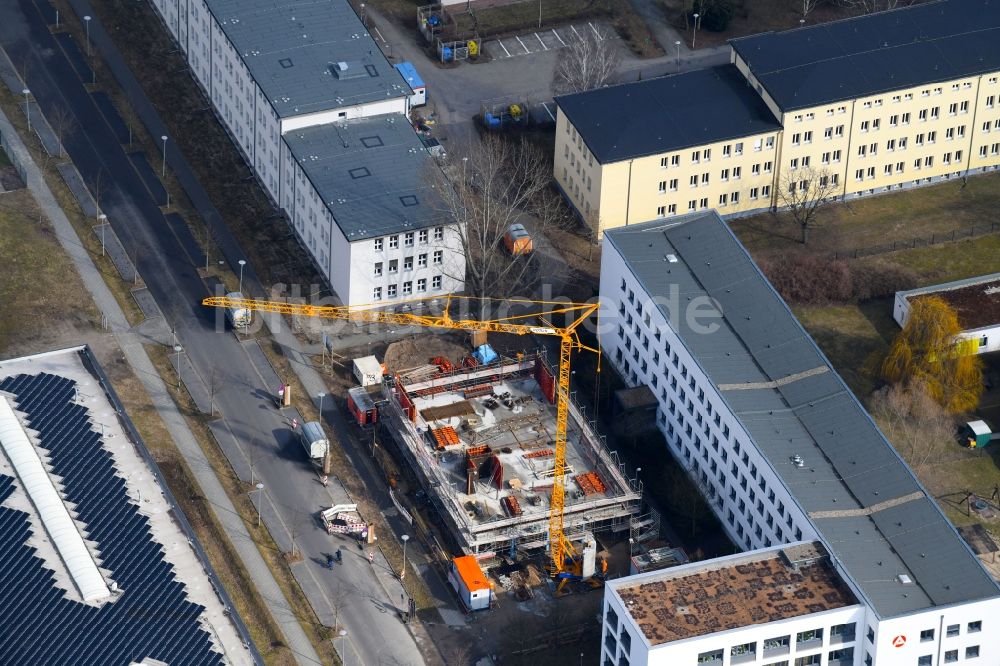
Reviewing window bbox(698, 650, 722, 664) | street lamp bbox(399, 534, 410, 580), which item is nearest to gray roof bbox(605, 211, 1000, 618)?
window bbox(698, 650, 722, 664)

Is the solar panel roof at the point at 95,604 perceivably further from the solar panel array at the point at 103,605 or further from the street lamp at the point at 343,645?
the street lamp at the point at 343,645

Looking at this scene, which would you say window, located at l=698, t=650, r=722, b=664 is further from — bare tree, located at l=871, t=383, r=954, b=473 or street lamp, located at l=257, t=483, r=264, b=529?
street lamp, located at l=257, t=483, r=264, b=529

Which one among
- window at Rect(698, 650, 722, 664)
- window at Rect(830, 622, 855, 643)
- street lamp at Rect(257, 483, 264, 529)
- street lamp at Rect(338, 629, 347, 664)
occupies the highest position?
street lamp at Rect(257, 483, 264, 529)

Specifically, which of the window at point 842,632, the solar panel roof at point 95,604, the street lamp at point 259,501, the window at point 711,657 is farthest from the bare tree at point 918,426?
the solar panel roof at point 95,604

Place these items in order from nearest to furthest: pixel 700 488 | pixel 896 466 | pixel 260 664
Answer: pixel 260 664, pixel 896 466, pixel 700 488

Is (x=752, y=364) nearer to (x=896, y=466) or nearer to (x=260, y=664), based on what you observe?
(x=896, y=466)

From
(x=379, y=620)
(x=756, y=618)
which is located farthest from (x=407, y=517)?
(x=756, y=618)
